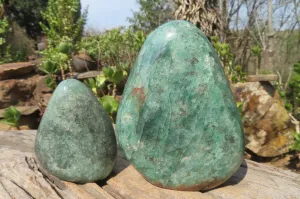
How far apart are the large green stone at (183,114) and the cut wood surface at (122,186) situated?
2.5 inches

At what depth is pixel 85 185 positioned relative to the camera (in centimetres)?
128

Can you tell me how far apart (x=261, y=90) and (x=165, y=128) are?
252cm

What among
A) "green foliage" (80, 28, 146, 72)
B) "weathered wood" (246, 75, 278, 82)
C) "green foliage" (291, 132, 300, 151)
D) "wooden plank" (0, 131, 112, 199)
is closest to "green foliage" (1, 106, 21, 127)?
"wooden plank" (0, 131, 112, 199)

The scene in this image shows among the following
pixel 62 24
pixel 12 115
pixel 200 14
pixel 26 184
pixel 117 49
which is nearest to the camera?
pixel 26 184

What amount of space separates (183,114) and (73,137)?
1.51ft

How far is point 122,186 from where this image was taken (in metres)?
1.27

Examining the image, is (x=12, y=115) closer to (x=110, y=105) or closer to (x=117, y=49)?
(x=110, y=105)

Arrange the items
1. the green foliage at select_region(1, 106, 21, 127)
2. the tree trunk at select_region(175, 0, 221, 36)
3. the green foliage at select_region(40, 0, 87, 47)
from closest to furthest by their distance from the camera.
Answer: the green foliage at select_region(1, 106, 21, 127)
the tree trunk at select_region(175, 0, 221, 36)
the green foliage at select_region(40, 0, 87, 47)

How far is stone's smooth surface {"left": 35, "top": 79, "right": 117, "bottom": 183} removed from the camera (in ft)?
4.00

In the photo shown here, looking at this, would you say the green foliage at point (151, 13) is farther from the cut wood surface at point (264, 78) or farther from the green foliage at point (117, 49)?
the cut wood surface at point (264, 78)

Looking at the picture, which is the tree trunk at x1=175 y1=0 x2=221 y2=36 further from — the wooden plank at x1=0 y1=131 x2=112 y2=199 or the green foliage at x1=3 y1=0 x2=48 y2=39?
the green foliage at x1=3 y1=0 x2=48 y2=39

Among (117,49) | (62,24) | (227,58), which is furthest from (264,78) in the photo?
(62,24)

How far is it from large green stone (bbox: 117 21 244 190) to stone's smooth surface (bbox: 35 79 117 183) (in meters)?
0.17

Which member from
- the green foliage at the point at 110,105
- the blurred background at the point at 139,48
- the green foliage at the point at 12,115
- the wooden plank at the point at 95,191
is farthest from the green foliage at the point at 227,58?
the wooden plank at the point at 95,191
